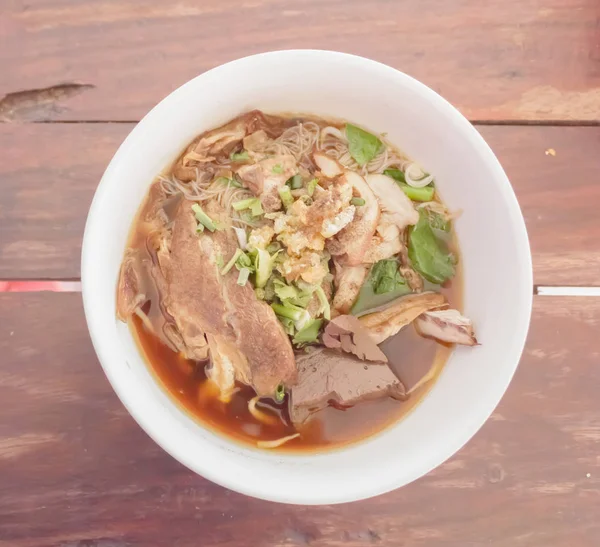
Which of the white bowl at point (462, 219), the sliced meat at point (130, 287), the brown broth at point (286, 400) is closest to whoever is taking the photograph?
the white bowl at point (462, 219)

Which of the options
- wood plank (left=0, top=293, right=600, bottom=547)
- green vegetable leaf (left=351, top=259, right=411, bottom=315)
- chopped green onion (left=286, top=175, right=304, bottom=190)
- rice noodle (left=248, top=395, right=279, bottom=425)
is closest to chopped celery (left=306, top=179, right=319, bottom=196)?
chopped green onion (left=286, top=175, right=304, bottom=190)

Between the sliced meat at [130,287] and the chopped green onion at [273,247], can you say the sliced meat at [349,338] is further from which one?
the sliced meat at [130,287]

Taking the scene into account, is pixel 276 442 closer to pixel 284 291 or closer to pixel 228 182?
pixel 284 291

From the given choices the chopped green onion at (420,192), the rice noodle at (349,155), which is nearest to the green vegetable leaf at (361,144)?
the rice noodle at (349,155)

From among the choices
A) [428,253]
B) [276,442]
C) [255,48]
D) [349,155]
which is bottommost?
[276,442]

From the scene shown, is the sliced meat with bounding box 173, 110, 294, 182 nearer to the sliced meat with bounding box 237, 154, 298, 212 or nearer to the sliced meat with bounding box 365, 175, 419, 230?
the sliced meat with bounding box 237, 154, 298, 212

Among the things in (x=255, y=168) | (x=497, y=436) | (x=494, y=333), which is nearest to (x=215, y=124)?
(x=255, y=168)

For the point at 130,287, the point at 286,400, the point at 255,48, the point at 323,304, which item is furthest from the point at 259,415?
the point at 255,48
